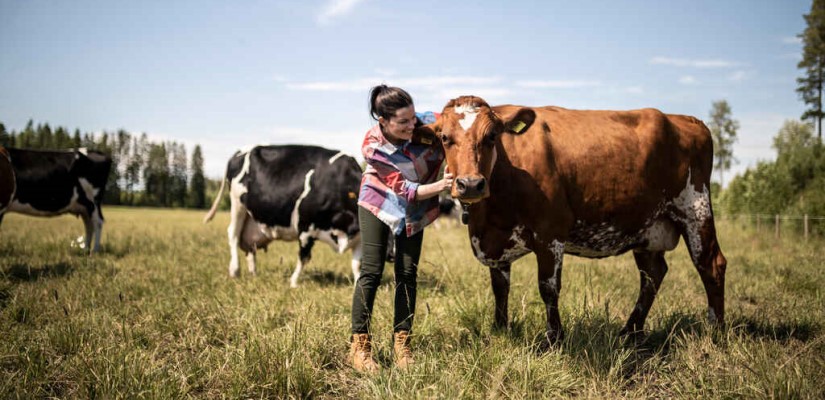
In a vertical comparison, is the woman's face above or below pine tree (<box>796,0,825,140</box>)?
below

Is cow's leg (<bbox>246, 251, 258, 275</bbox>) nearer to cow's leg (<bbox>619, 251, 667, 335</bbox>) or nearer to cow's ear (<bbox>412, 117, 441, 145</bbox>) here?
cow's ear (<bbox>412, 117, 441, 145</bbox>)

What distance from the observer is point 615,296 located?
18.2 feet

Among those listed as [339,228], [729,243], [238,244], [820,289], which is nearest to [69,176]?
[238,244]

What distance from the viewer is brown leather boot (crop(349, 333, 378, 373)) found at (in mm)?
3366

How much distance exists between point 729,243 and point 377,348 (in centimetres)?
1162

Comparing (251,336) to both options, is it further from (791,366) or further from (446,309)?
(791,366)

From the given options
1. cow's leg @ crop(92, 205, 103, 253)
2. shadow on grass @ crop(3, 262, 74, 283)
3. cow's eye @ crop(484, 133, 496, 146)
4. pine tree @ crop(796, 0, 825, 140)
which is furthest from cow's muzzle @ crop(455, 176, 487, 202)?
pine tree @ crop(796, 0, 825, 140)

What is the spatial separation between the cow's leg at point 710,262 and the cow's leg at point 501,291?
5.77 feet

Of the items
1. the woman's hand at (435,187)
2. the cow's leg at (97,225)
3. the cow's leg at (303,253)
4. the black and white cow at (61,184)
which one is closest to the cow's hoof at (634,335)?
the woman's hand at (435,187)

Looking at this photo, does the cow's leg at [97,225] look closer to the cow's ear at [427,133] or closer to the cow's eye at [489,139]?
the cow's ear at [427,133]

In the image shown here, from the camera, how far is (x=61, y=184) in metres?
10.5

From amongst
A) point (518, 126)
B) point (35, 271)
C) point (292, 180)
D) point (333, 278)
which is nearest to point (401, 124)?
point (518, 126)

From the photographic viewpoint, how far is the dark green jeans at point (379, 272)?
356 cm

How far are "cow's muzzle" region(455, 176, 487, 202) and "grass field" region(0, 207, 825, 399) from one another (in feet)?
3.35
